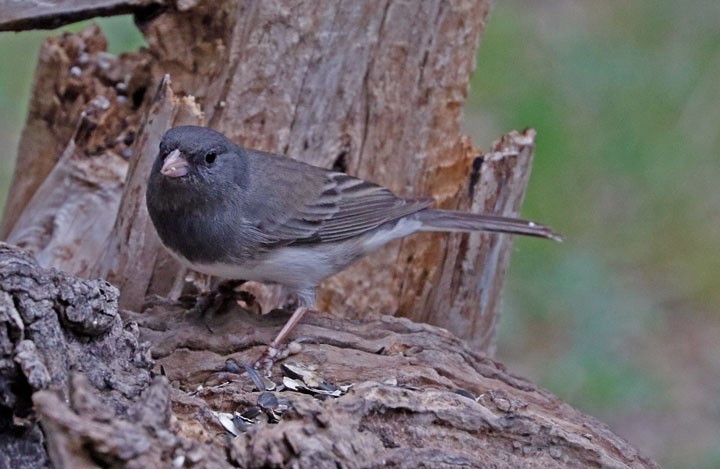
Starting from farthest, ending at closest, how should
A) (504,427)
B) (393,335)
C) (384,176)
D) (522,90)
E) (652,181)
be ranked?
(522,90) → (652,181) → (384,176) → (393,335) → (504,427)

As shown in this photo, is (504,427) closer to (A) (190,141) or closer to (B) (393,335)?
(B) (393,335)

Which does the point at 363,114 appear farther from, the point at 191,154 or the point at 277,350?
the point at 277,350

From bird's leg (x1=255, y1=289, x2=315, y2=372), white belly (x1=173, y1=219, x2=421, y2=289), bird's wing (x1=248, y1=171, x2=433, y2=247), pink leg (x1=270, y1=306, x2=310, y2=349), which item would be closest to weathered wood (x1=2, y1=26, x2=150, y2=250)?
white belly (x1=173, y1=219, x2=421, y2=289)

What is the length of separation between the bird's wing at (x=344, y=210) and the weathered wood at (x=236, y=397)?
19.7 inches

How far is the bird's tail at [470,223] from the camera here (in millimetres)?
4180

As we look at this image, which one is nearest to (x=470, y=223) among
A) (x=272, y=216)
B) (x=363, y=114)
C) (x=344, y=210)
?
(x=344, y=210)

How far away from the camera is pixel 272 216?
4023mm

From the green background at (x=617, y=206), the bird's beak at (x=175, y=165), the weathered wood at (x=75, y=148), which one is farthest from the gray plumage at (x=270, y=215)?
the green background at (x=617, y=206)

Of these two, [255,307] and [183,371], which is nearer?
[183,371]

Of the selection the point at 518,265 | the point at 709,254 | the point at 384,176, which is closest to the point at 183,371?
the point at 384,176

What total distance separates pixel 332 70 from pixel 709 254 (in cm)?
339

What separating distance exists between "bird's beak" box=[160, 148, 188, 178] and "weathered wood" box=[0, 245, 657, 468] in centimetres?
51

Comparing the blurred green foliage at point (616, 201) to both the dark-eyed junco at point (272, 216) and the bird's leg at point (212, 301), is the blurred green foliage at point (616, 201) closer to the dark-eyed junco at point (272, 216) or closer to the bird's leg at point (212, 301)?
the dark-eyed junco at point (272, 216)

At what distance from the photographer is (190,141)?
374 cm
